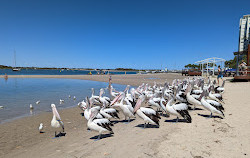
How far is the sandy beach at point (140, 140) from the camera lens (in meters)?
3.70

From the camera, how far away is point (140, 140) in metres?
4.40

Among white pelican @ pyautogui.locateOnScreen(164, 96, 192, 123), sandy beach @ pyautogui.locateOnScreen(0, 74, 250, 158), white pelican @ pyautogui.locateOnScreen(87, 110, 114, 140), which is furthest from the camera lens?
white pelican @ pyautogui.locateOnScreen(164, 96, 192, 123)

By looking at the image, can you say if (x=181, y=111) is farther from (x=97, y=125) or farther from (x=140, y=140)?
(x=97, y=125)

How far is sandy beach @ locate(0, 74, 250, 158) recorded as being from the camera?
146 inches

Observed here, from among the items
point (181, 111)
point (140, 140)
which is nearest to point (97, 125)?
point (140, 140)

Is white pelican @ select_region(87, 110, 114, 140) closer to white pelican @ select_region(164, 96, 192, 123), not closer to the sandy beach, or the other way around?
the sandy beach

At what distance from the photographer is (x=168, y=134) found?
4.73m

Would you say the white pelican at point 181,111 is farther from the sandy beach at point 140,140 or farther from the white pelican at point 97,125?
the white pelican at point 97,125

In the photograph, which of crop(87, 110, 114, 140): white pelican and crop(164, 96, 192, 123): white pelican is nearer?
crop(87, 110, 114, 140): white pelican

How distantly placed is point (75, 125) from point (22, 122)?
2424 mm

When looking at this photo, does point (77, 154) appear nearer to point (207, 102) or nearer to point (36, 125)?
point (36, 125)

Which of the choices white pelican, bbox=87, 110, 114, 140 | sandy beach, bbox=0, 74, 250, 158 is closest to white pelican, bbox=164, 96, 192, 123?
sandy beach, bbox=0, 74, 250, 158

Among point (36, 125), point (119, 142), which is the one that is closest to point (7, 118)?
point (36, 125)

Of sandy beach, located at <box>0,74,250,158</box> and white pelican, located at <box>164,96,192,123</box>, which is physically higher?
white pelican, located at <box>164,96,192,123</box>
